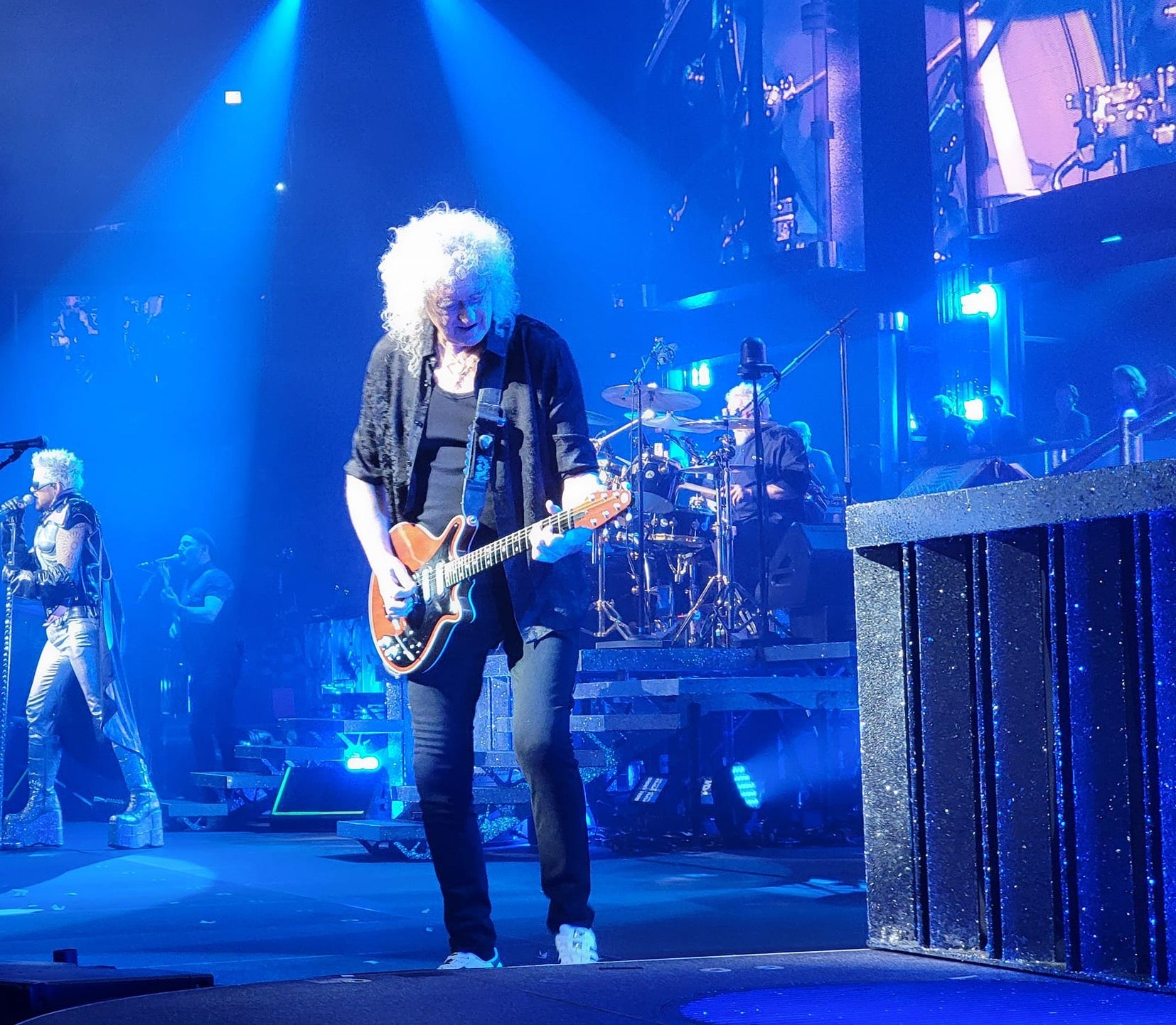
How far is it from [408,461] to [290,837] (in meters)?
5.29

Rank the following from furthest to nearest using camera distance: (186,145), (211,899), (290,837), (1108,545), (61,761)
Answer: (186,145)
(61,761)
(290,837)
(211,899)
(1108,545)

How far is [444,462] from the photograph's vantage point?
3178 mm

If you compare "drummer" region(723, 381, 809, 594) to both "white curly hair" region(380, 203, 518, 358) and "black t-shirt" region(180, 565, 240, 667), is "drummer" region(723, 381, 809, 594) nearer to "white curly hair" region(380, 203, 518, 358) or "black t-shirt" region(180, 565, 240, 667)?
"black t-shirt" region(180, 565, 240, 667)

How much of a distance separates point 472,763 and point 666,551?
6.67m

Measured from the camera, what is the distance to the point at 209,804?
29.2ft

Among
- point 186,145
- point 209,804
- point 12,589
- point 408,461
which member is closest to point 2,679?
point 12,589

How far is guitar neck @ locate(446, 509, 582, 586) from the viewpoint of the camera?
3.02m

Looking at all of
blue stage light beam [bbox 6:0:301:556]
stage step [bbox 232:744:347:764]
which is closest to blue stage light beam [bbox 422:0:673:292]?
blue stage light beam [bbox 6:0:301:556]

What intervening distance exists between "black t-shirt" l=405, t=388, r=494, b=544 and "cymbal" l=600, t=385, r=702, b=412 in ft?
22.5

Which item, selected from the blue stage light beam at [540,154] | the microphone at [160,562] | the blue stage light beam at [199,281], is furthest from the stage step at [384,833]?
the blue stage light beam at [540,154]

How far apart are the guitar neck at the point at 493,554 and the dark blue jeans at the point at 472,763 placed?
6 cm

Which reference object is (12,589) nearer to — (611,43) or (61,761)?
(61,761)

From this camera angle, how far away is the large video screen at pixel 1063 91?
13.7m

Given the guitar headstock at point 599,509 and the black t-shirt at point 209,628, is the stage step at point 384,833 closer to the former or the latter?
the guitar headstock at point 599,509
